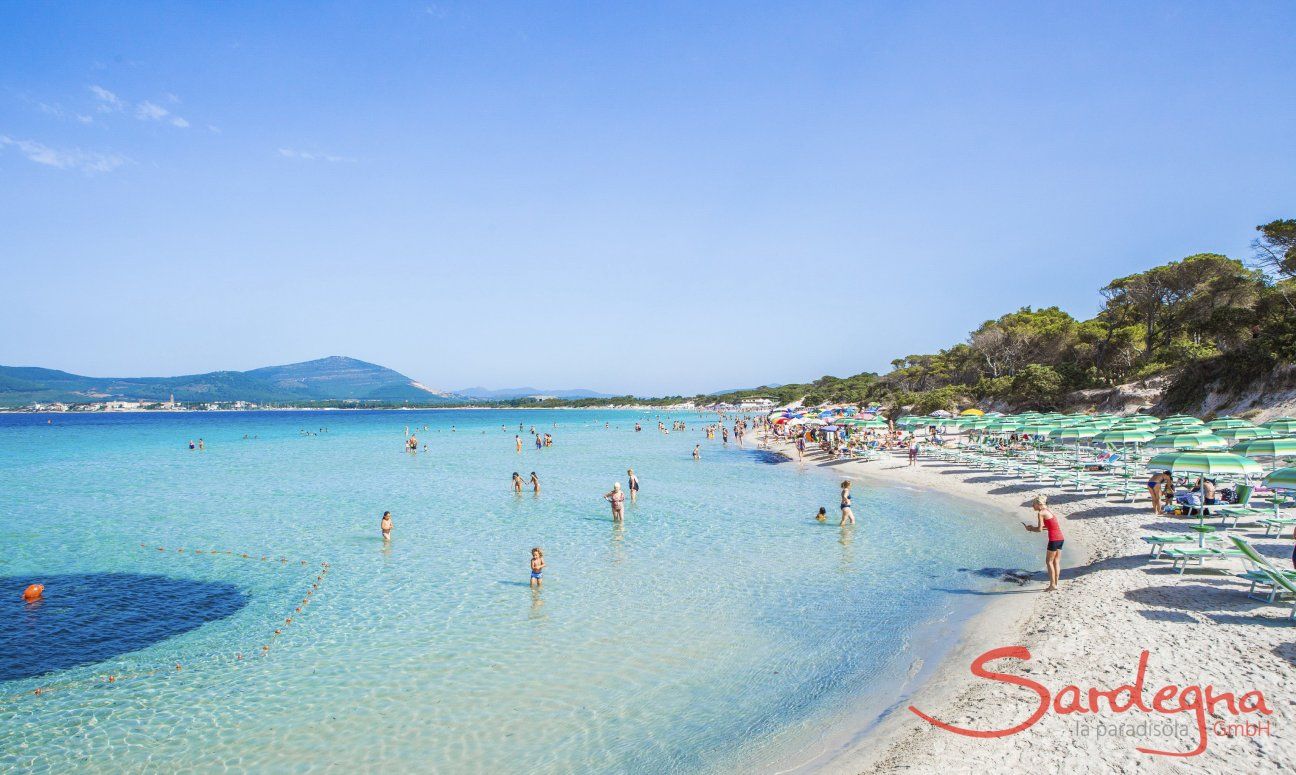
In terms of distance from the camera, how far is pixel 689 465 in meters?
37.2

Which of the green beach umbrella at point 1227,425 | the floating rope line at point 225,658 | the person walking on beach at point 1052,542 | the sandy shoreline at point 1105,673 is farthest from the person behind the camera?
the green beach umbrella at point 1227,425

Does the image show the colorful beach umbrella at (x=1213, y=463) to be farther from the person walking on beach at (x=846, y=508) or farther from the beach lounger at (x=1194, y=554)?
the person walking on beach at (x=846, y=508)

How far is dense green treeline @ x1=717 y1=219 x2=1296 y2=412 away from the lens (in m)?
33.9

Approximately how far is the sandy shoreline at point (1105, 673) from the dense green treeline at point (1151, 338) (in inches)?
1172

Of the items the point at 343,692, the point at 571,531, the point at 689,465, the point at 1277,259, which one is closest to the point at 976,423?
the point at 689,465

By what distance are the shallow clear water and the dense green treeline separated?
24887 millimetres

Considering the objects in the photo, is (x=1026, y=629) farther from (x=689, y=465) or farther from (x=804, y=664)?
(x=689, y=465)

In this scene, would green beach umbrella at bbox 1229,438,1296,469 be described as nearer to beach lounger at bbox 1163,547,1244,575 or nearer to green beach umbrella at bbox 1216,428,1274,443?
green beach umbrella at bbox 1216,428,1274,443

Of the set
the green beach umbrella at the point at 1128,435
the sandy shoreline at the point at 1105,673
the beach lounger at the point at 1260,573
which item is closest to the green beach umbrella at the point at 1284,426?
the green beach umbrella at the point at 1128,435

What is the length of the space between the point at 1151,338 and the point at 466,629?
54598mm

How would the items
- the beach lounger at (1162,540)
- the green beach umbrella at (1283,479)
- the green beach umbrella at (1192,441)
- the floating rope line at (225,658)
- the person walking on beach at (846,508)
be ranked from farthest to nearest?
the person walking on beach at (846,508)
the green beach umbrella at (1192,441)
the beach lounger at (1162,540)
the green beach umbrella at (1283,479)
the floating rope line at (225,658)

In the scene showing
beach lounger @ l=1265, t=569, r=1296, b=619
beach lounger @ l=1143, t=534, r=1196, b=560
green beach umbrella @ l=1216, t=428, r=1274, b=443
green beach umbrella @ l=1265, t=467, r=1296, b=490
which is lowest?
beach lounger @ l=1143, t=534, r=1196, b=560

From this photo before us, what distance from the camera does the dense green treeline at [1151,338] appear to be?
1336 inches

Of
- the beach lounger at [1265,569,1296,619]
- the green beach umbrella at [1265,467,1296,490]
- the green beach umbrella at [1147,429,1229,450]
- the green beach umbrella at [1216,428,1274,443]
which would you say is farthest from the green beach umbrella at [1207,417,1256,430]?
the beach lounger at [1265,569,1296,619]
